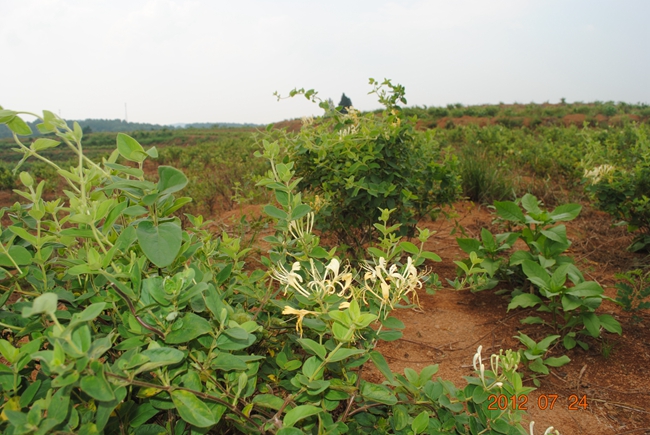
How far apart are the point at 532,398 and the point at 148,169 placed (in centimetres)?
1319

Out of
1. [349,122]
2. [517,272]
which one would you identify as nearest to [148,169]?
[349,122]

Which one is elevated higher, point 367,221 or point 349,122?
point 349,122

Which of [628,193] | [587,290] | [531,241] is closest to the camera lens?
[587,290]

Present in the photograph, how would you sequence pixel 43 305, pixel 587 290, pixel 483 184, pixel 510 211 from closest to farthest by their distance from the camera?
1. pixel 43 305
2. pixel 587 290
3. pixel 510 211
4. pixel 483 184

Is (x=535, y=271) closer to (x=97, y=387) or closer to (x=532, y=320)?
(x=532, y=320)

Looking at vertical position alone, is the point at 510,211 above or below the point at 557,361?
above

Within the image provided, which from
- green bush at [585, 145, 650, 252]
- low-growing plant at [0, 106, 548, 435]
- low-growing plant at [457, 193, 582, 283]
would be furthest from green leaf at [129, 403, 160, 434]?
green bush at [585, 145, 650, 252]

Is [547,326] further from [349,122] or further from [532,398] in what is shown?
[349,122]

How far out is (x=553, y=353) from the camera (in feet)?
7.11

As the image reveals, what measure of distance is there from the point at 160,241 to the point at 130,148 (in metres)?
0.22

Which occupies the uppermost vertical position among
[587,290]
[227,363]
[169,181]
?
[169,181]

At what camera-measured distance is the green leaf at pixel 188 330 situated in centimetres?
80

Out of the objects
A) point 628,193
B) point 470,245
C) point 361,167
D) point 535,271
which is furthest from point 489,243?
point 628,193

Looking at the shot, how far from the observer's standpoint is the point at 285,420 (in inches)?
30.5
